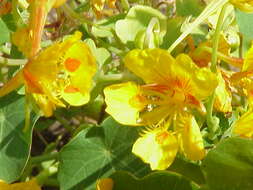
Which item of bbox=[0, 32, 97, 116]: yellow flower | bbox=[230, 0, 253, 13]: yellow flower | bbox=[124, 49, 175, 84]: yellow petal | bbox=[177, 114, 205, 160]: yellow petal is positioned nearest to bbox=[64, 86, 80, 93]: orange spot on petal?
bbox=[0, 32, 97, 116]: yellow flower

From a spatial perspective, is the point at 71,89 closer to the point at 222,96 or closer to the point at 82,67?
the point at 82,67

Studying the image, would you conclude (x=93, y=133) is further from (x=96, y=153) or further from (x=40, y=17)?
(x=40, y=17)

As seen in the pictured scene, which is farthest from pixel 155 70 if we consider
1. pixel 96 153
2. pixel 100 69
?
pixel 96 153

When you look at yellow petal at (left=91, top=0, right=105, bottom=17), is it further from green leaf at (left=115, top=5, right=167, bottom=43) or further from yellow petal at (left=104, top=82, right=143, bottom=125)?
yellow petal at (left=104, top=82, right=143, bottom=125)

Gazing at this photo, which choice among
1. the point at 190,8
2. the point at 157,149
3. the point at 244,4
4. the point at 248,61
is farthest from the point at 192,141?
the point at 190,8

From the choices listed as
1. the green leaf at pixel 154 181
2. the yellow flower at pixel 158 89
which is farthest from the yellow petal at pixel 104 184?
the yellow flower at pixel 158 89
